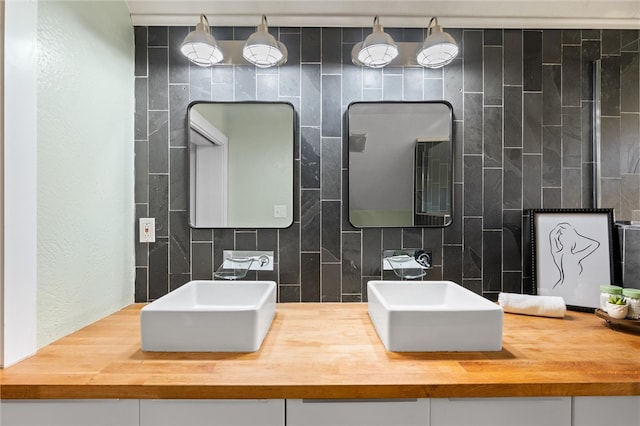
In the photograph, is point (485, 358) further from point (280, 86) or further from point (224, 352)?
point (280, 86)

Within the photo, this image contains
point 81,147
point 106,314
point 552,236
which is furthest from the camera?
point 552,236

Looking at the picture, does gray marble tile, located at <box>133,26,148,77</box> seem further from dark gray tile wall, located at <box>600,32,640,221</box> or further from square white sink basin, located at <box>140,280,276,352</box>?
dark gray tile wall, located at <box>600,32,640,221</box>

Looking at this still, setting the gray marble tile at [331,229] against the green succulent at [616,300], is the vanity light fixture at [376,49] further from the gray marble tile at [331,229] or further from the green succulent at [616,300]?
the green succulent at [616,300]

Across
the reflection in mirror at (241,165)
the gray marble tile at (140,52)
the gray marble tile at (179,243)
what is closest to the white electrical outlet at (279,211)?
the reflection in mirror at (241,165)

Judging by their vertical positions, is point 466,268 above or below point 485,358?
above

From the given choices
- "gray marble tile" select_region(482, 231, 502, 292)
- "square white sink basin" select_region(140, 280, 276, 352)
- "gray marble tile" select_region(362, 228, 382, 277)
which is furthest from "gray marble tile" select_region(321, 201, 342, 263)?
"gray marble tile" select_region(482, 231, 502, 292)

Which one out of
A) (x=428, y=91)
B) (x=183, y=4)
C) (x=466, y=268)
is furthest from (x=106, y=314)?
(x=428, y=91)

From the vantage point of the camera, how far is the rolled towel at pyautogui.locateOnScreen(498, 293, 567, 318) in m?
1.28

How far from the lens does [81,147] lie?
1179mm

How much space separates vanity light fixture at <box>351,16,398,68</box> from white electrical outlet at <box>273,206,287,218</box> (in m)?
0.72

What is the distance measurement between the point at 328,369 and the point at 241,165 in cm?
97

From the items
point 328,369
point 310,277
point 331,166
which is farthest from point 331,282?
point 328,369

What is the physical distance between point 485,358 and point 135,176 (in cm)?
156

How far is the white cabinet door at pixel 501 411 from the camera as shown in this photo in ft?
2.69
